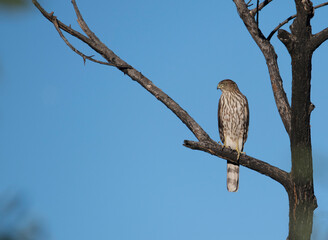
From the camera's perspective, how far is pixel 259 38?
5070 mm

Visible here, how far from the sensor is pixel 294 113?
385 cm

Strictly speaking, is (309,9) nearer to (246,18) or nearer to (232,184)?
(246,18)

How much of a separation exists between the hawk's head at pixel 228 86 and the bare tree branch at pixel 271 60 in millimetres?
2086

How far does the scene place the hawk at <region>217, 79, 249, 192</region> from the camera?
22.8 ft

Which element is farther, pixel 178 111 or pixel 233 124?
pixel 233 124

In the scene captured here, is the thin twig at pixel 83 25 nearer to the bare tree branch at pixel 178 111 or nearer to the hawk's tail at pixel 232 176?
the bare tree branch at pixel 178 111

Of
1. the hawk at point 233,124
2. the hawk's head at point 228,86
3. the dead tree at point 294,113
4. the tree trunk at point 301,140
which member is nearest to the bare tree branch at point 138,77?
the dead tree at point 294,113

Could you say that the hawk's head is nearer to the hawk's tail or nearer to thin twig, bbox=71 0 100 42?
the hawk's tail

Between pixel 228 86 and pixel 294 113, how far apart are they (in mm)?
3490

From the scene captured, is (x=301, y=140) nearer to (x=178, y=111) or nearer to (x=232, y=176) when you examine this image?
(x=178, y=111)

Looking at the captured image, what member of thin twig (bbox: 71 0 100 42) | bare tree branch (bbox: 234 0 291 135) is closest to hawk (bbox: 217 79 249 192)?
bare tree branch (bbox: 234 0 291 135)

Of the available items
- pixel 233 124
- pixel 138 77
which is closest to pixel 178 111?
pixel 138 77

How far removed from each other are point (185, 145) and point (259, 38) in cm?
163

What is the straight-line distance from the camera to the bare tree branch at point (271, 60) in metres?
4.58
